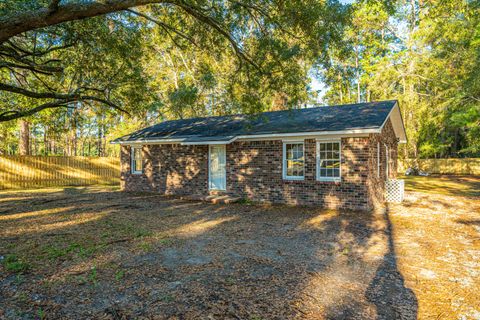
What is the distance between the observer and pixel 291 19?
7.97m

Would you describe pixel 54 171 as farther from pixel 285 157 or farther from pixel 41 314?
pixel 41 314

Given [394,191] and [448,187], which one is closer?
[394,191]

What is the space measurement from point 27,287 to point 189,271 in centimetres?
219

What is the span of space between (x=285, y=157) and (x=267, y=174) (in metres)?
0.97

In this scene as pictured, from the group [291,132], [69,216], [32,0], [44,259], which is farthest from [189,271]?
[32,0]

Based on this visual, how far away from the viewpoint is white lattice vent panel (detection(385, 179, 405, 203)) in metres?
11.3

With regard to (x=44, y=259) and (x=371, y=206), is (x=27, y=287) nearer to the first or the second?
(x=44, y=259)

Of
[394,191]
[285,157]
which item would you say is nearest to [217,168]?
[285,157]

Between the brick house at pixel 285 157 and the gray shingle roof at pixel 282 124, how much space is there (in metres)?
→ 0.04

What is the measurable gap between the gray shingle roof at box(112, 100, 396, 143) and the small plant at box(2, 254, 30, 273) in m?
7.46

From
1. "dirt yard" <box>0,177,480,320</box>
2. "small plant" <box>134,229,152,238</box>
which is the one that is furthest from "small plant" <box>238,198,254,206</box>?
"small plant" <box>134,229,152,238</box>

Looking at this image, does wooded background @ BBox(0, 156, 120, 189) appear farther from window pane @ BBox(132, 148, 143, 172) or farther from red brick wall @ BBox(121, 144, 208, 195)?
window pane @ BBox(132, 148, 143, 172)

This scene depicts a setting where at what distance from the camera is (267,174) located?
11180 mm

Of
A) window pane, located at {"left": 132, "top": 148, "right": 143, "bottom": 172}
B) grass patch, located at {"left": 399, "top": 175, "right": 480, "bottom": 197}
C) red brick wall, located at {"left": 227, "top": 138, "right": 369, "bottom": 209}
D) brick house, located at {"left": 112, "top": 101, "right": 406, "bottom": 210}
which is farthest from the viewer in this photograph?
window pane, located at {"left": 132, "top": 148, "right": 143, "bottom": 172}
